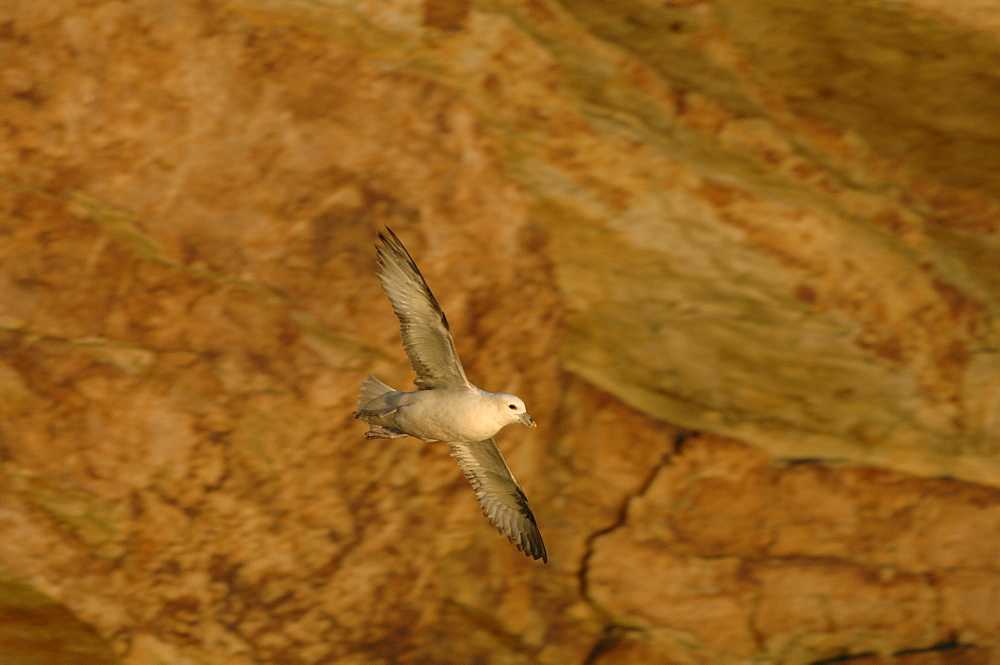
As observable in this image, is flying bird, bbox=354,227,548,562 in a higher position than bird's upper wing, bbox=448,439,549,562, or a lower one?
higher

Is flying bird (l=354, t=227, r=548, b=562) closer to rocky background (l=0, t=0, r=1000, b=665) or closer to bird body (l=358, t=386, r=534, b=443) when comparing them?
bird body (l=358, t=386, r=534, b=443)

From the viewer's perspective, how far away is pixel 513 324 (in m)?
8.75

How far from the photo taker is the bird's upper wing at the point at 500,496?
7.32 m

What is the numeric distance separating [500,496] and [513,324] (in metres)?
1.80

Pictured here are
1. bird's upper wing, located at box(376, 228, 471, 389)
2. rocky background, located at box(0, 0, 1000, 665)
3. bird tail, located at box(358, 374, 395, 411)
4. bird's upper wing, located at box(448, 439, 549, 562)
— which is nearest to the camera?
bird's upper wing, located at box(376, 228, 471, 389)

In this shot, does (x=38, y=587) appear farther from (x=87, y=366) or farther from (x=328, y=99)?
(x=328, y=99)

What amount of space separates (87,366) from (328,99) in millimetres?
2928

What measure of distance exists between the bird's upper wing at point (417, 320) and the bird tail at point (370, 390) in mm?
648

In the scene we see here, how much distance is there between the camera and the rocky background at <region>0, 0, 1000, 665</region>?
306 inches

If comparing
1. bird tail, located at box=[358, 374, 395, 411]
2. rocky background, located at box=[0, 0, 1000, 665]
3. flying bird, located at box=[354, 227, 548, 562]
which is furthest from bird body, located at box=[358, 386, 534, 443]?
rocky background, located at box=[0, 0, 1000, 665]

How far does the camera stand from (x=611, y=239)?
8523mm

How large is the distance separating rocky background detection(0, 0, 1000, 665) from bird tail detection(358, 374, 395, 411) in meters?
0.95

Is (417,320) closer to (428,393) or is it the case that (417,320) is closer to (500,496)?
(428,393)

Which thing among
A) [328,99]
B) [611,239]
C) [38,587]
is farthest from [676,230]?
[38,587]
